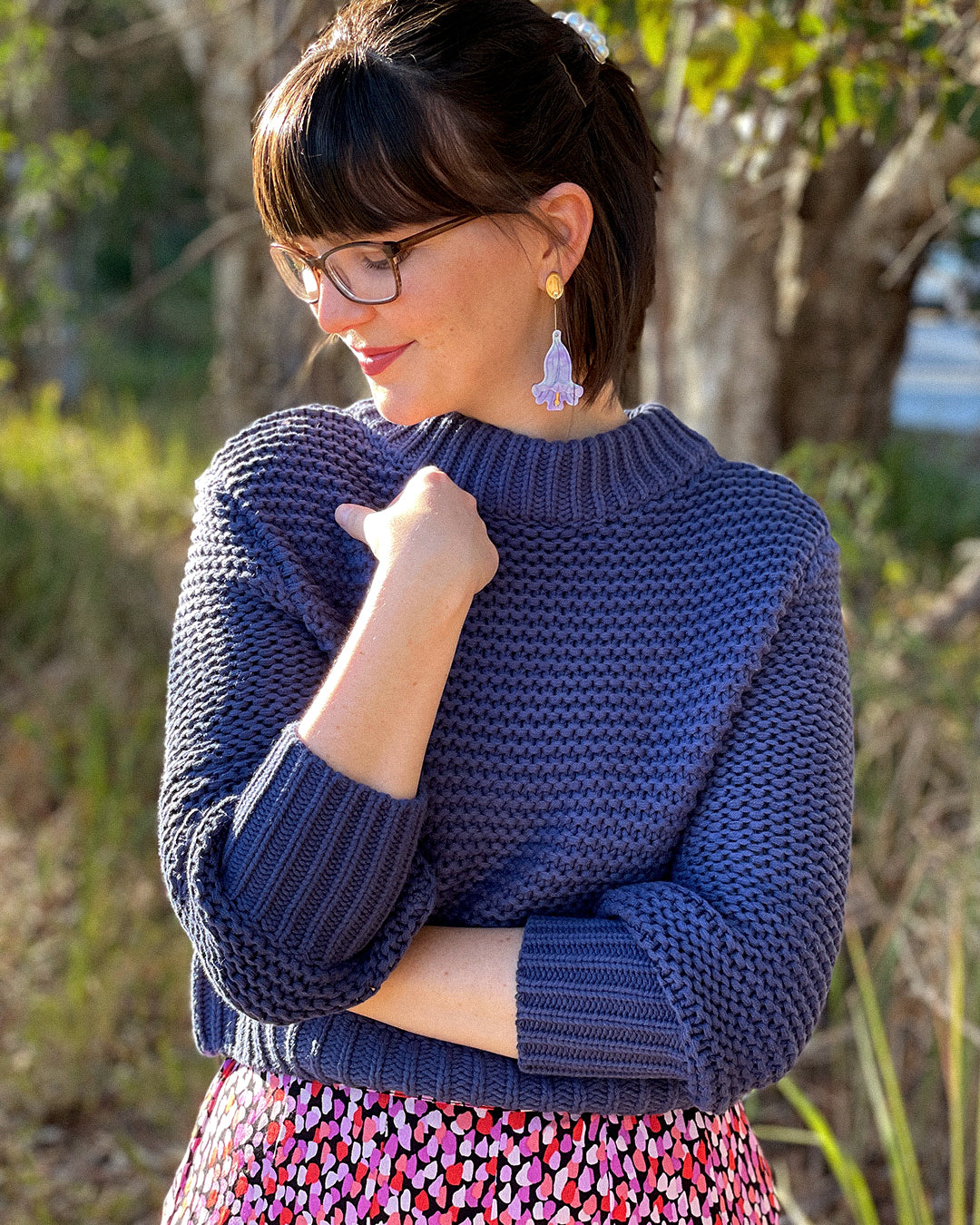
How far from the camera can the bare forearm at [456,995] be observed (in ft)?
3.36

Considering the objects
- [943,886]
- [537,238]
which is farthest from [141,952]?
[537,238]

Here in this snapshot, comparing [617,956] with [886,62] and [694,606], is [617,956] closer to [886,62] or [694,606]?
[694,606]

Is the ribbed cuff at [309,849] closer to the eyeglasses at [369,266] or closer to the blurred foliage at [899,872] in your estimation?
the eyeglasses at [369,266]

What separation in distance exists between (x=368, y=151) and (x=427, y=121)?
54mm

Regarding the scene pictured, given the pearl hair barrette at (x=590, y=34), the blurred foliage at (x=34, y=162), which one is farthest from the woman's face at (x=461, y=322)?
the blurred foliage at (x=34, y=162)

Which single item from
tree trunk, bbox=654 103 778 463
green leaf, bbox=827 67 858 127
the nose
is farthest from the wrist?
tree trunk, bbox=654 103 778 463

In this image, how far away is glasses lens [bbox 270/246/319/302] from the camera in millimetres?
1110

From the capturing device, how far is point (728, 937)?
1004 mm

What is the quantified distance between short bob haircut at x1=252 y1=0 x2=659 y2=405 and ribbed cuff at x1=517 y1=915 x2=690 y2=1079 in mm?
627

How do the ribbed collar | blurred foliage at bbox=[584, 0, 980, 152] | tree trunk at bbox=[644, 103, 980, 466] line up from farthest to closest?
tree trunk at bbox=[644, 103, 980, 466] → blurred foliage at bbox=[584, 0, 980, 152] → the ribbed collar

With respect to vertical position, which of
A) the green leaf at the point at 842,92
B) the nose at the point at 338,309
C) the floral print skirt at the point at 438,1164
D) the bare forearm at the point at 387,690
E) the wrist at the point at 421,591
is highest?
the green leaf at the point at 842,92

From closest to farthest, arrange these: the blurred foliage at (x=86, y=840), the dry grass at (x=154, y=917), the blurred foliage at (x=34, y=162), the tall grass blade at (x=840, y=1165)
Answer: the tall grass blade at (x=840, y=1165), the dry grass at (x=154, y=917), the blurred foliage at (x=86, y=840), the blurred foliage at (x=34, y=162)

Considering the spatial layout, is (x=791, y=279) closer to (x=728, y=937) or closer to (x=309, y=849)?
(x=728, y=937)

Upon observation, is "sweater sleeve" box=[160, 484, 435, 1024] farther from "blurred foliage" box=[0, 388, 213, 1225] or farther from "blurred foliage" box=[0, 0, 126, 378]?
"blurred foliage" box=[0, 0, 126, 378]
